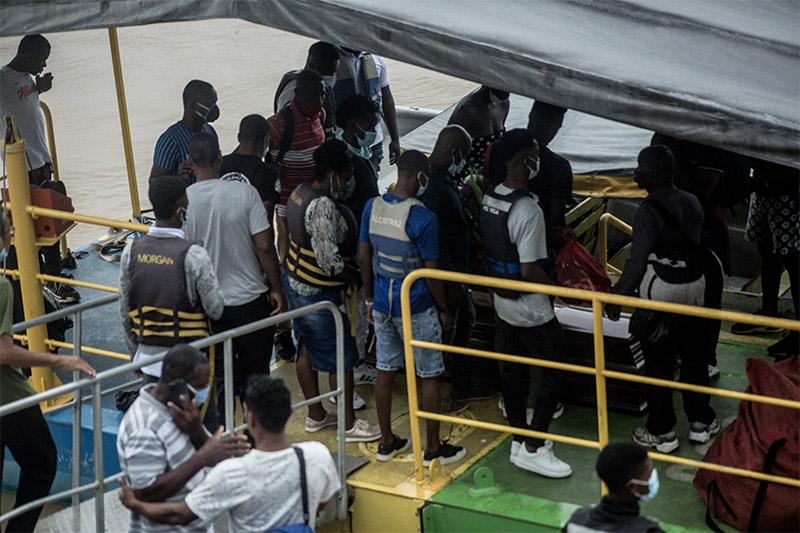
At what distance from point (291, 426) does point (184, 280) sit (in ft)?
5.64

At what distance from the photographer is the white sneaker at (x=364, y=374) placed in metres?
8.42

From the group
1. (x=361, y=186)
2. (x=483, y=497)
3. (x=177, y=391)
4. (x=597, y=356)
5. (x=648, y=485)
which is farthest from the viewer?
(x=361, y=186)

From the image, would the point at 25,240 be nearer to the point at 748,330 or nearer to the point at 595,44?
the point at 595,44

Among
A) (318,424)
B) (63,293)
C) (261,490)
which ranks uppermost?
(261,490)

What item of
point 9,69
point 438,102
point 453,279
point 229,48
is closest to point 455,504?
point 453,279

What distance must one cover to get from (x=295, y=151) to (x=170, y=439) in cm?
337

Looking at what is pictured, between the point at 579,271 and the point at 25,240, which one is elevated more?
the point at 579,271

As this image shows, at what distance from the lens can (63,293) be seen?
10.3 meters

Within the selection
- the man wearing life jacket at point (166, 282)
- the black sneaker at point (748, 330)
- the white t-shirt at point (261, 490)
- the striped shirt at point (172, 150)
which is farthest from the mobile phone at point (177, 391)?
the black sneaker at point (748, 330)

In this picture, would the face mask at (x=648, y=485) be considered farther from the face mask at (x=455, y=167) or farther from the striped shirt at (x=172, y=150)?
the striped shirt at (x=172, y=150)

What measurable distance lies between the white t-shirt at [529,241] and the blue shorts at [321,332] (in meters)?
1.05

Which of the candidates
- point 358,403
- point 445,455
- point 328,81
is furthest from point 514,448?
point 328,81

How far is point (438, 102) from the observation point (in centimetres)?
2405

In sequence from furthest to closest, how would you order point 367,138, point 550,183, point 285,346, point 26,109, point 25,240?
point 26,109 < point 285,346 < point 25,240 < point 367,138 < point 550,183
